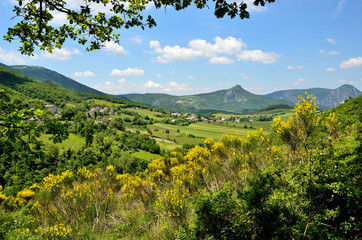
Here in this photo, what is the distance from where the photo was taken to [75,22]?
176 inches

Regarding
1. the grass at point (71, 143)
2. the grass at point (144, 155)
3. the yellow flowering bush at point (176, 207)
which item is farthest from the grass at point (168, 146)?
the yellow flowering bush at point (176, 207)

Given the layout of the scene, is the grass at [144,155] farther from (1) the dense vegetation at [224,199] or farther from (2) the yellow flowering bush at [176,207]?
(2) the yellow flowering bush at [176,207]

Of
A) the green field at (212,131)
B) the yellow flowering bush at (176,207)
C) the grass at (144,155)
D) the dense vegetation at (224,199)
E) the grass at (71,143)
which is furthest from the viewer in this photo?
the green field at (212,131)

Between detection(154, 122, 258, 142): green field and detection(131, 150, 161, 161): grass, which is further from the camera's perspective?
detection(154, 122, 258, 142): green field

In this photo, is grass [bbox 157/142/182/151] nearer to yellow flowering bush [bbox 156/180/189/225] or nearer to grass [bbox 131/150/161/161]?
grass [bbox 131/150/161/161]

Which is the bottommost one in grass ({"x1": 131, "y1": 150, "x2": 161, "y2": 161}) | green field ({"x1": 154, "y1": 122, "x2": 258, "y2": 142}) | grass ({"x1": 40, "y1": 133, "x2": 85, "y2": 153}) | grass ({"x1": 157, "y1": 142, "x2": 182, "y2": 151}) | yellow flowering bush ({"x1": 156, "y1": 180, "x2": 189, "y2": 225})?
grass ({"x1": 131, "y1": 150, "x2": 161, "y2": 161})

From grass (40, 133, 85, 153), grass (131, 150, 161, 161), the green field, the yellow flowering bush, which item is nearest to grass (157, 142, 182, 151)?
grass (131, 150, 161, 161)

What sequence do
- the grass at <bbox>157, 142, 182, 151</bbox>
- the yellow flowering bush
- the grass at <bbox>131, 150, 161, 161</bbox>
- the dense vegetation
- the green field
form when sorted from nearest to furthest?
1. the dense vegetation
2. the yellow flowering bush
3. the grass at <bbox>131, 150, 161, 161</bbox>
4. the grass at <bbox>157, 142, 182, 151</bbox>
5. the green field

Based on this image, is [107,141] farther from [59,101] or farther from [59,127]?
[59,101]

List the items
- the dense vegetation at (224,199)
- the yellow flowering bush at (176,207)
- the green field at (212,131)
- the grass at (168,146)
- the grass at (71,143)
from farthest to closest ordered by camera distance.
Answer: the green field at (212,131), the grass at (168,146), the grass at (71,143), the yellow flowering bush at (176,207), the dense vegetation at (224,199)

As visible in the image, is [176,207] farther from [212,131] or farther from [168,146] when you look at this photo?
[212,131]

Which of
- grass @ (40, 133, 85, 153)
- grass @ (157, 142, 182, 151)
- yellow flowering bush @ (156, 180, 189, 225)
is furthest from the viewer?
grass @ (157, 142, 182, 151)

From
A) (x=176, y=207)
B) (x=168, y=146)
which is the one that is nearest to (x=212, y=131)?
(x=168, y=146)

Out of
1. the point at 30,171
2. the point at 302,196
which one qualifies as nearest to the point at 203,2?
the point at 302,196
